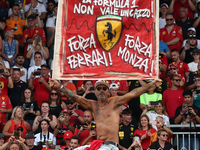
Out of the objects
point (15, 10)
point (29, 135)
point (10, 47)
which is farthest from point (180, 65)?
point (15, 10)

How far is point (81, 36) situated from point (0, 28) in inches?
283

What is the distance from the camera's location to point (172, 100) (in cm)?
1270

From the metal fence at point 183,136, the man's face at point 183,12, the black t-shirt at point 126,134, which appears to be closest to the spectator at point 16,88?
the black t-shirt at point 126,134

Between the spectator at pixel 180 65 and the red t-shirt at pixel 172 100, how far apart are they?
129 cm

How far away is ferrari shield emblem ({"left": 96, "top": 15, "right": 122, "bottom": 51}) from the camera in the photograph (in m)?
8.80

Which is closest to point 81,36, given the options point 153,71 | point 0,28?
point 153,71

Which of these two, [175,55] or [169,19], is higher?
[169,19]

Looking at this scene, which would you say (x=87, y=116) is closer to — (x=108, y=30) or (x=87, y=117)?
(x=87, y=117)

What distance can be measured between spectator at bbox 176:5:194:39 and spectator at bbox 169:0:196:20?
0.59 m

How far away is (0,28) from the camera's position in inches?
603

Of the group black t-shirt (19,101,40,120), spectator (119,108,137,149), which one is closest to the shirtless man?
spectator (119,108,137,149)

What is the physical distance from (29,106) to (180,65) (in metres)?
4.90

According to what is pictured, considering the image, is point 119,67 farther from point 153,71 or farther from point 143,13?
point 143,13

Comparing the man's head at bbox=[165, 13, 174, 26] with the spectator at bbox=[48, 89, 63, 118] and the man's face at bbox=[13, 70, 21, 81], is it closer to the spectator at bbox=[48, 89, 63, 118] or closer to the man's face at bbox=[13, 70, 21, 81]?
the spectator at bbox=[48, 89, 63, 118]
